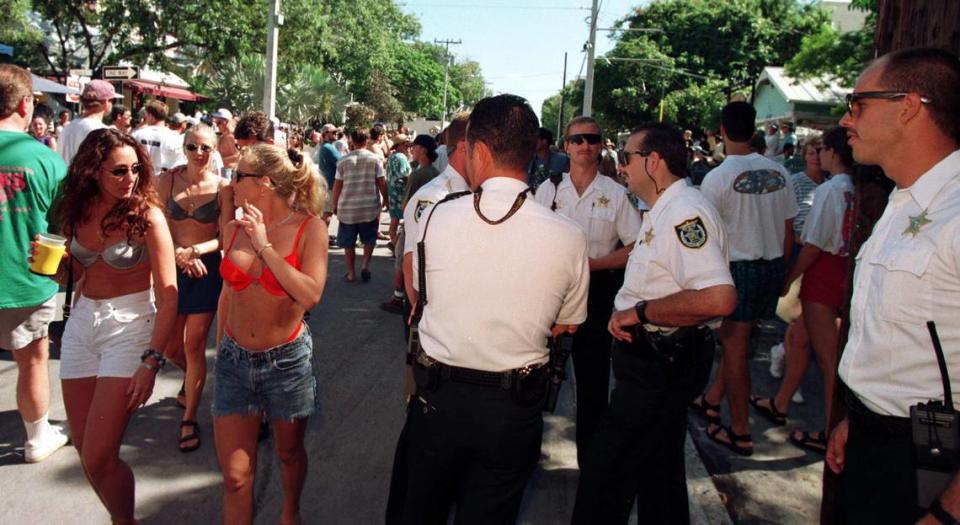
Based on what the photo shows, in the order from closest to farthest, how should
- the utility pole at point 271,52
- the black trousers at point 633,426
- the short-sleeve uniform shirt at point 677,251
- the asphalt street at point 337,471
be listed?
1. the short-sleeve uniform shirt at point 677,251
2. the black trousers at point 633,426
3. the asphalt street at point 337,471
4. the utility pole at point 271,52

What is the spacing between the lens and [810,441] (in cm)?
482

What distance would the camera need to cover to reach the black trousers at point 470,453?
2283mm

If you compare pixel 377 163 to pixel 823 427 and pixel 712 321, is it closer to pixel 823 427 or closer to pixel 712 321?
pixel 823 427

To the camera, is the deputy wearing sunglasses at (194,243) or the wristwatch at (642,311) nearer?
the wristwatch at (642,311)

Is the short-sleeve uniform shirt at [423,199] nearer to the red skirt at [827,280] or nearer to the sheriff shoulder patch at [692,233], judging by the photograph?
the sheriff shoulder patch at [692,233]

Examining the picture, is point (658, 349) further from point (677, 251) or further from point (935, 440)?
point (935, 440)

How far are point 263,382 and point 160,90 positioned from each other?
31.1m

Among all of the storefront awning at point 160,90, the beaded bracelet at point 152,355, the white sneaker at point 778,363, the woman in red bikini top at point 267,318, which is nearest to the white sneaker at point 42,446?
the beaded bracelet at point 152,355

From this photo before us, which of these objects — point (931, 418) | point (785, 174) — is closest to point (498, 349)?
point (931, 418)

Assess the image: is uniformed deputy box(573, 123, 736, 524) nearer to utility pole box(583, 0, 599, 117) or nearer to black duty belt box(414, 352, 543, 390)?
black duty belt box(414, 352, 543, 390)

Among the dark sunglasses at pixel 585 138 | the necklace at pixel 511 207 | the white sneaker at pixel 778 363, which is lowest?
the white sneaker at pixel 778 363

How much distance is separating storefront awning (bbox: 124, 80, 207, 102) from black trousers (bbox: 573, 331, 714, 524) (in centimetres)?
2883

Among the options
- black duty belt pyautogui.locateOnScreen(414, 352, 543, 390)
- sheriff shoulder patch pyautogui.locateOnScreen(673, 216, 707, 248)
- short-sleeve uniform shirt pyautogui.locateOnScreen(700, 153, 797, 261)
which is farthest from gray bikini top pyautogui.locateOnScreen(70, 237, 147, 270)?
short-sleeve uniform shirt pyautogui.locateOnScreen(700, 153, 797, 261)

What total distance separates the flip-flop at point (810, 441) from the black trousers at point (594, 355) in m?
1.70
